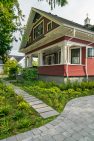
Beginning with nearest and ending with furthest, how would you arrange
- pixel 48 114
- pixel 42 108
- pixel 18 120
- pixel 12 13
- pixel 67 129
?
1. pixel 67 129
2. pixel 18 120
3. pixel 48 114
4. pixel 42 108
5. pixel 12 13

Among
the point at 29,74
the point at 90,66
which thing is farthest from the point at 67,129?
the point at 29,74

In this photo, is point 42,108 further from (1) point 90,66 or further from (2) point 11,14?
(1) point 90,66

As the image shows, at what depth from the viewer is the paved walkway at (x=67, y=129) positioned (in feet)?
14.6

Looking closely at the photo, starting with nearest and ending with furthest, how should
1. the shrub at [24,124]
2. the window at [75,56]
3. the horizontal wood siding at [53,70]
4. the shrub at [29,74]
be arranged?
the shrub at [24,124] < the horizontal wood siding at [53,70] < the window at [75,56] < the shrub at [29,74]

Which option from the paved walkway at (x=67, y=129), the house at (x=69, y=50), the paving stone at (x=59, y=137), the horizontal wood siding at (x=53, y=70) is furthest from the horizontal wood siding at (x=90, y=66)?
the paving stone at (x=59, y=137)

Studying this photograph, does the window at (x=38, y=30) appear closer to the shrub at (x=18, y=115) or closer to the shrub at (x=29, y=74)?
the shrub at (x=29, y=74)

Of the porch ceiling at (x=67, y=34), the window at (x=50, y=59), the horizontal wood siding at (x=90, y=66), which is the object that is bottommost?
the horizontal wood siding at (x=90, y=66)

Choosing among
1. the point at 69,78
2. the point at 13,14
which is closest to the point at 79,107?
the point at 13,14

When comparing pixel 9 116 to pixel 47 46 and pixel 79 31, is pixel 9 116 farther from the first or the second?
pixel 47 46

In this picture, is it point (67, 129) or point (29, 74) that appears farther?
point (29, 74)

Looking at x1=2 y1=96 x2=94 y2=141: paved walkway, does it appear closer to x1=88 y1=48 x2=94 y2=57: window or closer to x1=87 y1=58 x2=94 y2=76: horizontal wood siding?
x1=87 y1=58 x2=94 y2=76: horizontal wood siding

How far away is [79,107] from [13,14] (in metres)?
4.75

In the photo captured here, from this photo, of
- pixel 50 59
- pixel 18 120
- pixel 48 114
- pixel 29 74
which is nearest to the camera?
pixel 18 120

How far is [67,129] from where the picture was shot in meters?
4.95
